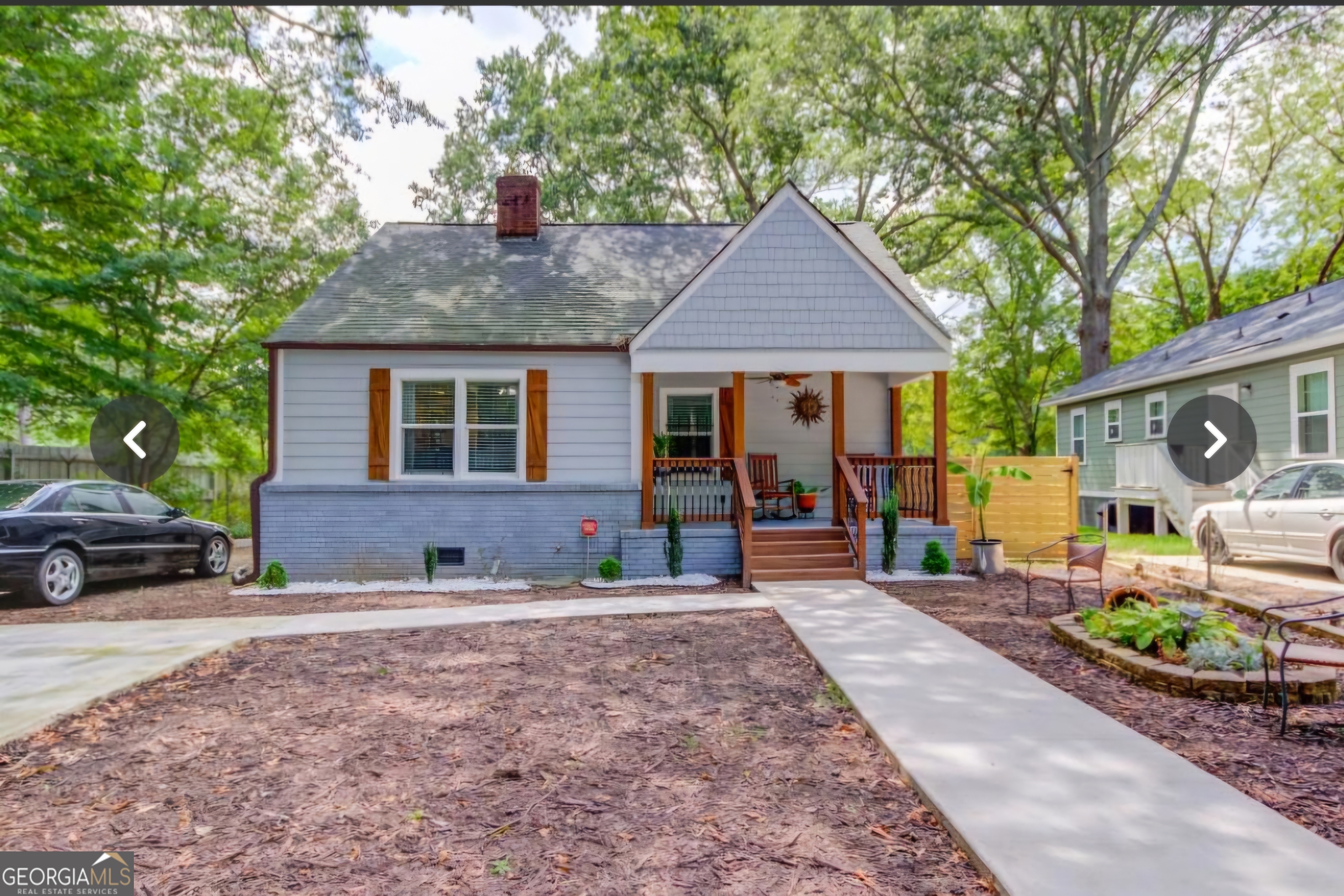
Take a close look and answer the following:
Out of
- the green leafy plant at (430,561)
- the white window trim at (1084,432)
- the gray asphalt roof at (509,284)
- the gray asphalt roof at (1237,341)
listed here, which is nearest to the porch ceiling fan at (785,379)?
the gray asphalt roof at (509,284)

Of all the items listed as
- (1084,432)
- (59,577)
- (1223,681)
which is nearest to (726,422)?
(1223,681)

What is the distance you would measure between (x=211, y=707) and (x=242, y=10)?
1054 cm

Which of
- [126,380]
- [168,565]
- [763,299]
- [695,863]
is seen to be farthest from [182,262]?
[695,863]

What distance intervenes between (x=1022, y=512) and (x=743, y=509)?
16.5 ft

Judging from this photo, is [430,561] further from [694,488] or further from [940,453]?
[940,453]

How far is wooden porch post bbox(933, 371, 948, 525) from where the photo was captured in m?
9.70

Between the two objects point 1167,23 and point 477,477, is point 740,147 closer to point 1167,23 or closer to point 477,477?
point 1167,23

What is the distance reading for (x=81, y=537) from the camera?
8.19 metres

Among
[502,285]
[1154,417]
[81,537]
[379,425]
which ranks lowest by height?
[81,537]

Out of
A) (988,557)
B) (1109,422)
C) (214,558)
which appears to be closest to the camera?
(988,557)

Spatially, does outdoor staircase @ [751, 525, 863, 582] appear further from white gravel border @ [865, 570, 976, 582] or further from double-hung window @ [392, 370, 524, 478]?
double-hung window @ [392, 370, 524, 478]

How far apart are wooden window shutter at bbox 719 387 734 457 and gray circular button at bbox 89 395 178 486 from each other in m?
9.73

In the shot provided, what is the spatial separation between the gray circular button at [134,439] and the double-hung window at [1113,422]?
20050 mm

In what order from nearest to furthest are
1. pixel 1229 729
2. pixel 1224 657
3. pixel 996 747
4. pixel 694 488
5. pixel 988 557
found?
pixel 996 747 → pixel 1229 729 → pixel 1224 657 → pixel 988 557 → pixel 694 488
